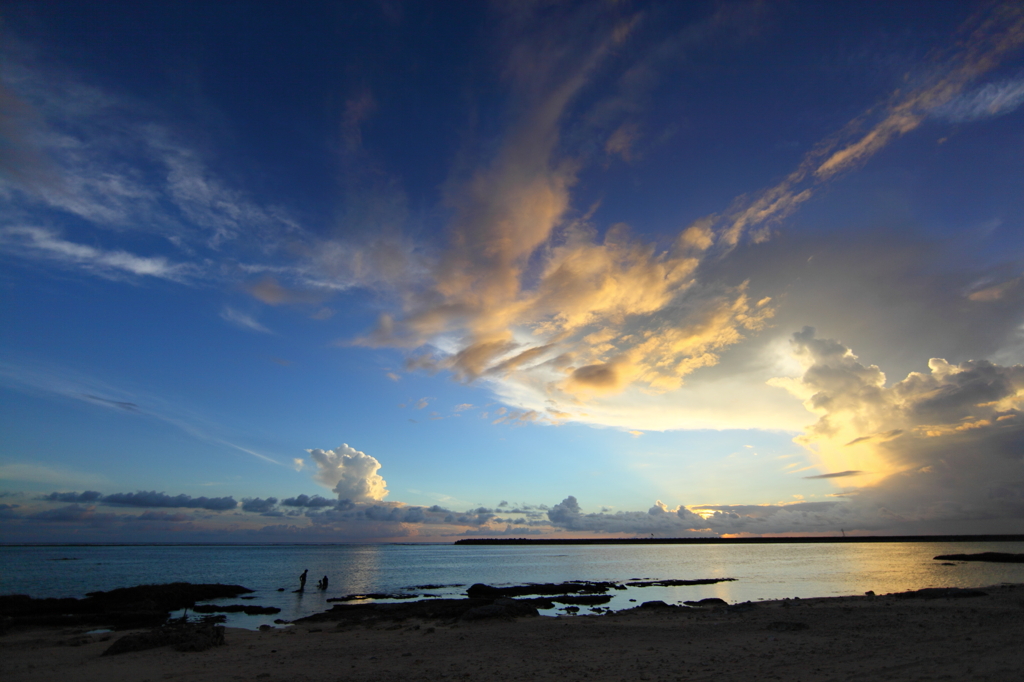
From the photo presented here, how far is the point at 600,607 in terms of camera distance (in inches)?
1684

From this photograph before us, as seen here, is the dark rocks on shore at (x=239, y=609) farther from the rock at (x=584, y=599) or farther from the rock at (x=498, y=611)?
the rock at (x=584, y=599)

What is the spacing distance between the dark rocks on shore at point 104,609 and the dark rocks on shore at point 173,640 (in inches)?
628

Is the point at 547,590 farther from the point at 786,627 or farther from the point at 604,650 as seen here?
the point at 604,650

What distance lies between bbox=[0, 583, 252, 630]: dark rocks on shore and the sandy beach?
533 centimetres

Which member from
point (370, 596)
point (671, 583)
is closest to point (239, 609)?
point (370, 596)

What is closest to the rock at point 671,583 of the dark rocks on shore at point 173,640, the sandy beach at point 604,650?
the sandy beach at point 604,650

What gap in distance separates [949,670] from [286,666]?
2461cm

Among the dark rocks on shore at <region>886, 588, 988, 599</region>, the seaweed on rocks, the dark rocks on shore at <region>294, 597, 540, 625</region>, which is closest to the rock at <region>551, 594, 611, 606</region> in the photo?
the seaweed on rocks

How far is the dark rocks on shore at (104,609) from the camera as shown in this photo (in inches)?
1384

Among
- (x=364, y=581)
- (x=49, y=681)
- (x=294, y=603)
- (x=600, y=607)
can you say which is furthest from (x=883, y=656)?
(x=364, y=581)

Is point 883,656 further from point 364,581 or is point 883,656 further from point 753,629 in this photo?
point 364,581

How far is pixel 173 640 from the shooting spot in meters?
23.3

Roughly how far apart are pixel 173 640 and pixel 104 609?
27.1 metres

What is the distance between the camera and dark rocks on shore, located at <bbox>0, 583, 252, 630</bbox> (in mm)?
35156
